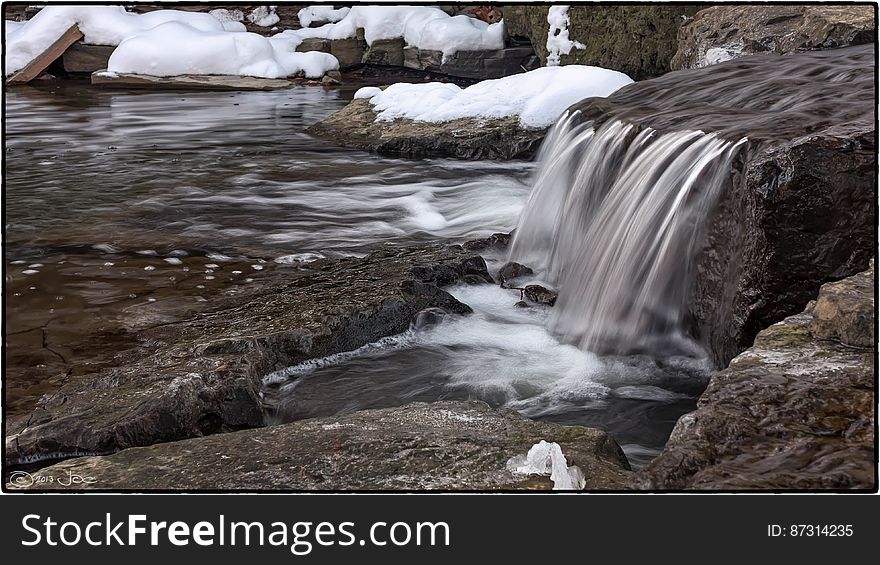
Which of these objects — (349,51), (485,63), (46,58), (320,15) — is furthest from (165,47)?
(485,63)

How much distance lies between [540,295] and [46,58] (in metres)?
13.9

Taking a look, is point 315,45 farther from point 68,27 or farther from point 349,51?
point 68,27

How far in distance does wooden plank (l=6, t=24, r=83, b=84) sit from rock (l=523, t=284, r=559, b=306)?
1329cm

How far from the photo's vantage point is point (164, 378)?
3.06 m

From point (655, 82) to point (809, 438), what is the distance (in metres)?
4.49

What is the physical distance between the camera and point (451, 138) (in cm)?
848

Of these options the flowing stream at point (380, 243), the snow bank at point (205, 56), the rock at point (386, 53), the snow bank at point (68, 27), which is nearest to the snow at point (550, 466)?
the flowing stream at point (380, 243)

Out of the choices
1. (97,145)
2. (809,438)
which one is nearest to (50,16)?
(97,145)

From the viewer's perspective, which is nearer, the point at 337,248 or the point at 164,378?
the point at 164,378

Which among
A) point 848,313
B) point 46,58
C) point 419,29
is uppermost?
point 419,29

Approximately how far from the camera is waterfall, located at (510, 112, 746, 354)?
12.4 ft

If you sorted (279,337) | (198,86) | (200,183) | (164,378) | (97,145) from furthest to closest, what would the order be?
(198,86), (97,145), (200,183), (279,337), (164,378)

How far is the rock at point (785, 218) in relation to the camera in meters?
3.14

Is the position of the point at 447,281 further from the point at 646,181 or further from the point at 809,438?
the point at 809,438
